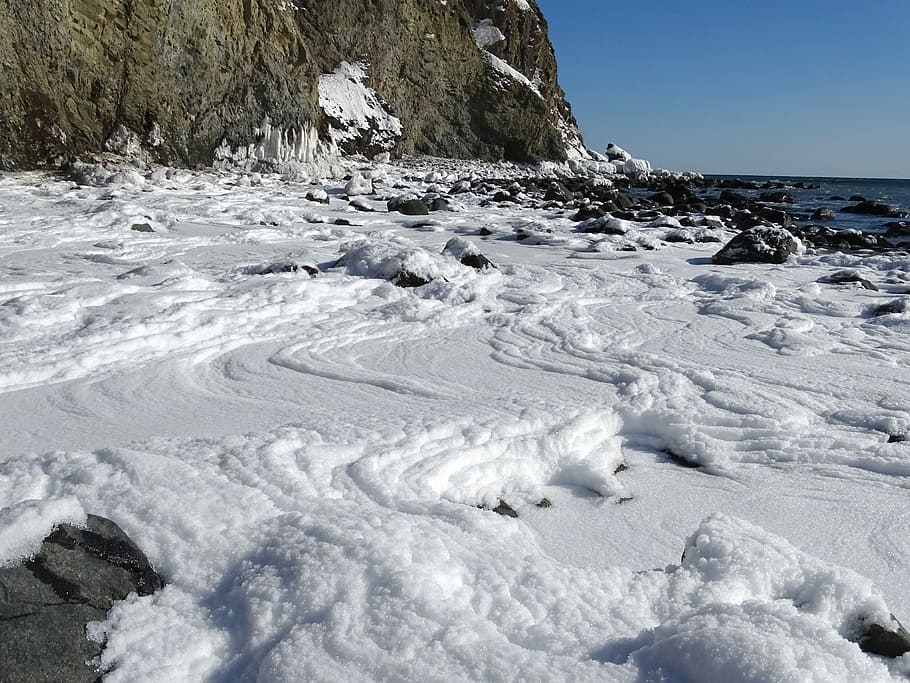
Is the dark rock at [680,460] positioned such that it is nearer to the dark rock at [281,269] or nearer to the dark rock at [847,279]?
the dark rock at [281,269]

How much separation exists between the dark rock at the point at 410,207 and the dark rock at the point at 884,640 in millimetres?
11261

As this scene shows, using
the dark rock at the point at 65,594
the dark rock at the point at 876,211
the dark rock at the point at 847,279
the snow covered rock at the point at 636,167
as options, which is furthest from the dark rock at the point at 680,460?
the snow covered rock at the point at 636,167

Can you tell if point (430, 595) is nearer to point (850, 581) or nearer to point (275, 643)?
point (275, 643)

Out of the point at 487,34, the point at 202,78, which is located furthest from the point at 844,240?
the point at 487,34

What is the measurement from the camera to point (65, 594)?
133 centimetres

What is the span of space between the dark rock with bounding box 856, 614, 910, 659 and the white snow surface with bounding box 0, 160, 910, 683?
35 millimetres

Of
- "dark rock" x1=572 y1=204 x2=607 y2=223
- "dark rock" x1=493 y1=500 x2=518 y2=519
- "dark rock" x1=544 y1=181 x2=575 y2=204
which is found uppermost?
"dark rock" x1=544 y1=181 x2=575 y2=204

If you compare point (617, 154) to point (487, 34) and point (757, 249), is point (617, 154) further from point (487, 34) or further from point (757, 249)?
point (757, 249)

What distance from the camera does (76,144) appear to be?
14.6m

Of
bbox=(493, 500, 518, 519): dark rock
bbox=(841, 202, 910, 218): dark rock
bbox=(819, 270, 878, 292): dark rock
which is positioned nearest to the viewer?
bbox=(493, 500, 518, 519): dark rock

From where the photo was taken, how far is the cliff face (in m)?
13.8

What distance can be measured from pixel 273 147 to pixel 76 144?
558 cm

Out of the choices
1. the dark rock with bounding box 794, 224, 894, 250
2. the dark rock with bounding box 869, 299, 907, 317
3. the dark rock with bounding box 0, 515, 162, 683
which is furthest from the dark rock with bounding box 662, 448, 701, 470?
the dark rock with bounding box 794, 224, 894, 250

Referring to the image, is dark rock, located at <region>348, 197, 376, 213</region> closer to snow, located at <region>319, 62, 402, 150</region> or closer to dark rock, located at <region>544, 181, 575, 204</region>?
dark rock, located at <region>544, 181, 575, 204</region>
